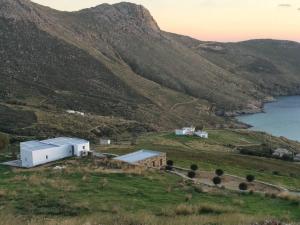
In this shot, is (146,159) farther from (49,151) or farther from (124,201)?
(124,201)

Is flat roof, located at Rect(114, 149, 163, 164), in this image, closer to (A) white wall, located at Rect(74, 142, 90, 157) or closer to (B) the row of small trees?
(B) the row of small trees

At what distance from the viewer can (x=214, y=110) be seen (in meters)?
A: 160

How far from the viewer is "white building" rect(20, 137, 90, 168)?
41.0m

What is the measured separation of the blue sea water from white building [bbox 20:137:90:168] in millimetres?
83337

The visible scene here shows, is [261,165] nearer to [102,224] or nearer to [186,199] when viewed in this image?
[186,199]

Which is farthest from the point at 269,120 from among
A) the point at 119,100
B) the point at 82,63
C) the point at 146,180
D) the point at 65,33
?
the point at 146,180

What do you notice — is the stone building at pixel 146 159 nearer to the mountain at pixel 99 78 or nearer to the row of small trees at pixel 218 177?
the row of small trees at pixel 218 177

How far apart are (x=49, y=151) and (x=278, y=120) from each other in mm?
118716

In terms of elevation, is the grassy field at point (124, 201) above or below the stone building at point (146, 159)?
above

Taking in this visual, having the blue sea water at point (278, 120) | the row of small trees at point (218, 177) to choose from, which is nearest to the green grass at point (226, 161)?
the row of small trees at point (218, 177)

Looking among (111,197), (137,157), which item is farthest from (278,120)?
(111,197)

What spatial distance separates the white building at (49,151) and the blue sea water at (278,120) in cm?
8334

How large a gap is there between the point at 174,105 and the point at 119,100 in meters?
22.7

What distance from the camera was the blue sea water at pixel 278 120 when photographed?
131050 mm
